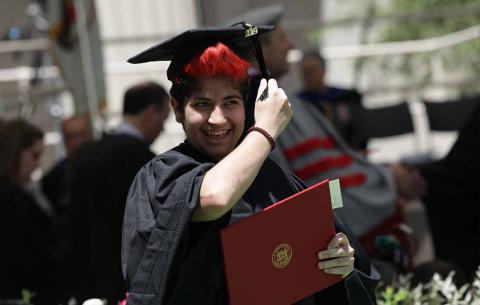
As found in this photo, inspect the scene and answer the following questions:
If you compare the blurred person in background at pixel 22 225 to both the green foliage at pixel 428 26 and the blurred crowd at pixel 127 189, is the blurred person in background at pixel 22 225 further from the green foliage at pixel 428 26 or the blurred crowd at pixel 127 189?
the green foliage at pixel 428 26

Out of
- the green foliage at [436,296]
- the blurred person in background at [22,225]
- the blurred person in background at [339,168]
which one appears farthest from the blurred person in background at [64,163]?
the green foliage at [436,296]

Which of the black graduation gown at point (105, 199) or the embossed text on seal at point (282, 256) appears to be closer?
the embossed text on seal at point (282, 256)

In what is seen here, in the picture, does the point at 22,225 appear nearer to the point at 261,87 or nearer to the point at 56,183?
the point at 56,183

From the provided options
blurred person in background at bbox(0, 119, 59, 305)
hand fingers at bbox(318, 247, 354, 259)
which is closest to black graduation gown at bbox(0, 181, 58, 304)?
blurred person in background at bbox(0, 119, 59, 305)

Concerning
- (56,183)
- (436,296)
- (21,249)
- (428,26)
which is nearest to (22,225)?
(21,249)

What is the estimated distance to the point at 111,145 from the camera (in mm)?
5141

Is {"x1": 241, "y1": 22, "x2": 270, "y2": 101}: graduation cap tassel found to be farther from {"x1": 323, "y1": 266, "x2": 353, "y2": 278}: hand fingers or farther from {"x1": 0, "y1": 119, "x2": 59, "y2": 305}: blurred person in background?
{"x1": 0, "y1": 119, "x2": 59, "y2": 305}: blurred person in background

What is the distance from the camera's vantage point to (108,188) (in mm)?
5094

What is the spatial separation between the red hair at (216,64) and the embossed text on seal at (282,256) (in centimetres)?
43

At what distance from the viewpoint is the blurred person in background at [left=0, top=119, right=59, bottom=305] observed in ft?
18.0

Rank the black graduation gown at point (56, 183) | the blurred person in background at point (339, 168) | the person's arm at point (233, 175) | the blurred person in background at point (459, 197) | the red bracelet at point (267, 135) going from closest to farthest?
1. the person's arm at point (233, 175)
2. the red bracelet at point (267, 135)
3. the blurred person in background at point (339, 168)
4. the blurred person in background at point (459, 197)
5. the black graduation gown at point (56, 183)

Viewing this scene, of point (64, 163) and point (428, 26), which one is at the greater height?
point (64, 163)

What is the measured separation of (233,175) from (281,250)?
0.26m

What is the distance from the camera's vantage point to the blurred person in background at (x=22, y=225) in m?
5.48
